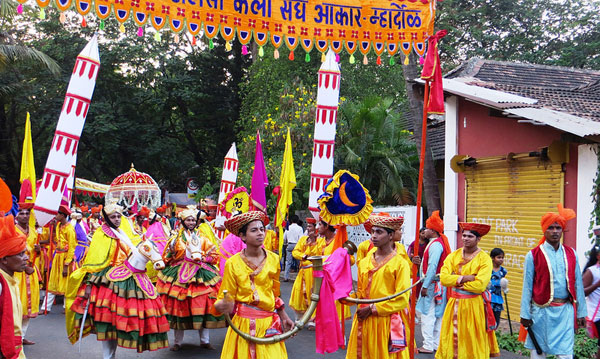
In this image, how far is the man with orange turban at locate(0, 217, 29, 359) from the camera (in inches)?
154

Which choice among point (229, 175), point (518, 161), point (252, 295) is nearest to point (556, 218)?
point (252, 295)

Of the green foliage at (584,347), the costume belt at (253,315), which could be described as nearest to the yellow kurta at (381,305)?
the costume belt at (253,315)

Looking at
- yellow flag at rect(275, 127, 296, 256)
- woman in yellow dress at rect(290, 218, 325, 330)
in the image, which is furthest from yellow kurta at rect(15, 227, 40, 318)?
woman in yellow dress at rect(290, 218, 325, 330)

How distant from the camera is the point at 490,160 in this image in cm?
1100

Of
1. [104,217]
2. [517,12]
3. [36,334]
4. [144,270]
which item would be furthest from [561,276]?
[517,12]

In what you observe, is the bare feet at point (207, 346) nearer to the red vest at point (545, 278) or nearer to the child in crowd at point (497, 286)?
the child in crowd at point (497, 286)

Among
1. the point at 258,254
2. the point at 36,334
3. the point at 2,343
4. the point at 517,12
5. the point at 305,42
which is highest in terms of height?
the point at 517,12

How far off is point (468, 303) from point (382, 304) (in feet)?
6.62

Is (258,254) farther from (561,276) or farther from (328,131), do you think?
(328,131)

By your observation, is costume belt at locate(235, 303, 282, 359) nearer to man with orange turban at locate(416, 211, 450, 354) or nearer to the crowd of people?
the crowd of people

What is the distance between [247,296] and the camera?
4.98 meters

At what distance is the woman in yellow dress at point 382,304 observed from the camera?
5.41m

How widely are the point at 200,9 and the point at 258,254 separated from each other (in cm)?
460

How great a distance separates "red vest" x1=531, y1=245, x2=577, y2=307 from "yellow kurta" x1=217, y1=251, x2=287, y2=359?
9.40 ft
